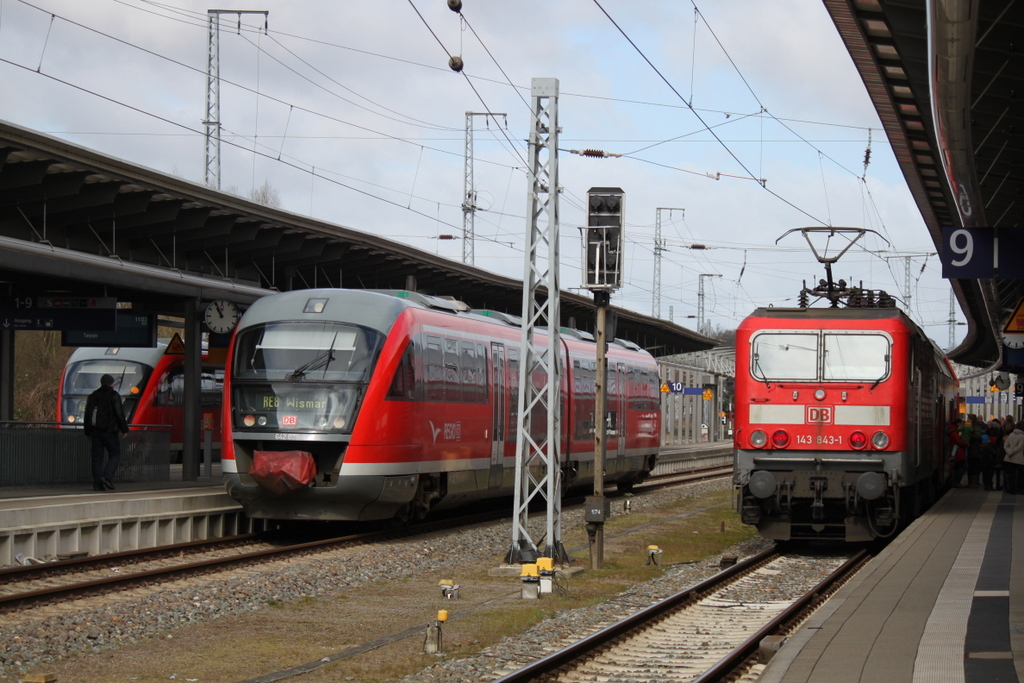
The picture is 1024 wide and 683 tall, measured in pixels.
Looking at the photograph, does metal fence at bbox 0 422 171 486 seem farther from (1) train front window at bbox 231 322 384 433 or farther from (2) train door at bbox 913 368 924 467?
(2) train door at bbox 913 368 924 467

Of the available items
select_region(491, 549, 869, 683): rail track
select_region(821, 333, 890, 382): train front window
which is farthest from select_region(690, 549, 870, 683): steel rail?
select_region(821, 333, 890, 382): train front window

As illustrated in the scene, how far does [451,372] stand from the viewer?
18906mm

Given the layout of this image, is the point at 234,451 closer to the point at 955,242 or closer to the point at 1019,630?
the point at 955,242

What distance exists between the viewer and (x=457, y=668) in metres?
9.20

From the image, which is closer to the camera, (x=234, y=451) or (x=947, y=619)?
(x=947, y=619)

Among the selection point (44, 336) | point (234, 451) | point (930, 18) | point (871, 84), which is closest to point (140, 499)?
point (234, 451)

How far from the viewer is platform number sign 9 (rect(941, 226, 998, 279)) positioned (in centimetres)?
1444

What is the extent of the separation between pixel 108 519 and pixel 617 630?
24.6ft

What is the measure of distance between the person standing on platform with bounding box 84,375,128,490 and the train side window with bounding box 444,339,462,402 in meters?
4.77

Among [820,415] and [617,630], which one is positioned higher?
[820,415]

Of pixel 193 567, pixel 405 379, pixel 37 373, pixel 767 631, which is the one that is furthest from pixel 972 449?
pixel 37 373

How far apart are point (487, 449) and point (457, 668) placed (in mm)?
11485

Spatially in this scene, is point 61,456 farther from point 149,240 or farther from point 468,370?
point 468,370

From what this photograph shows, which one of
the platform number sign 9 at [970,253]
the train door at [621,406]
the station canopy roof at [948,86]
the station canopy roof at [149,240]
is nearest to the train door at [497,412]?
the station canopy roof at [149,240]
